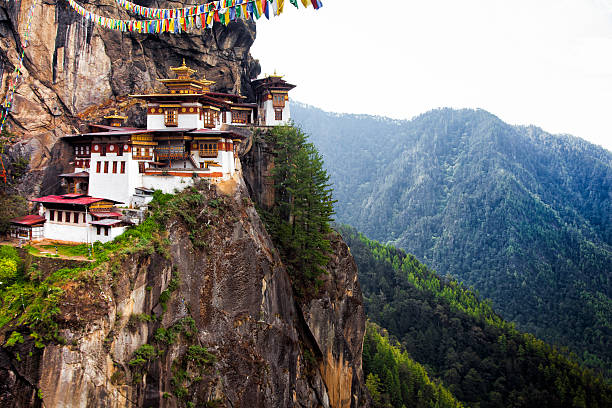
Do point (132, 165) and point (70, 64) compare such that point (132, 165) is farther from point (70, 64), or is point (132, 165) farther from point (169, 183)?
point (70, 64)

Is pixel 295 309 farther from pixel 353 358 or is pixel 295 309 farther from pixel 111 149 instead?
pixel 111 149

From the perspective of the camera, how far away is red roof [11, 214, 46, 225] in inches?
1175

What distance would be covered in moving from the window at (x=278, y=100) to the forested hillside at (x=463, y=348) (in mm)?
46342

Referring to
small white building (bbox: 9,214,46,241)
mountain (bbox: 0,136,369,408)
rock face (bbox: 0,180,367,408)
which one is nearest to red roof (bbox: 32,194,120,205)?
small white building (bbox: 9,214,46,241)

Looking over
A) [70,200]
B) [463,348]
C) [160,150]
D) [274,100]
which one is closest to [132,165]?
[160,150]

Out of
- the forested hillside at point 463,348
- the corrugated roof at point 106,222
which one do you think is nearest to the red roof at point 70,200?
the corrugated roof at point 106,222

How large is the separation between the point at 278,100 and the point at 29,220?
33.8m

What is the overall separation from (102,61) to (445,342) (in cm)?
9551

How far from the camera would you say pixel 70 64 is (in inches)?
1582

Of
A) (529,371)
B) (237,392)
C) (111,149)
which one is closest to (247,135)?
(111,149)

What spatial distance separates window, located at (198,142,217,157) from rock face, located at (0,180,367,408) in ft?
11.9

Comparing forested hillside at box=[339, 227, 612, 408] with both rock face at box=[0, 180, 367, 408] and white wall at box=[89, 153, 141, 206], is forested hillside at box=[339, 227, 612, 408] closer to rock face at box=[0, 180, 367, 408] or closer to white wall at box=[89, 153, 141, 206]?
rock face at box=[0, 180, 367, 408]

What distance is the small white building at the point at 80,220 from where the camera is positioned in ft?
93.9

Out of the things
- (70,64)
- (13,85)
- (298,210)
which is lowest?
(298,210)
